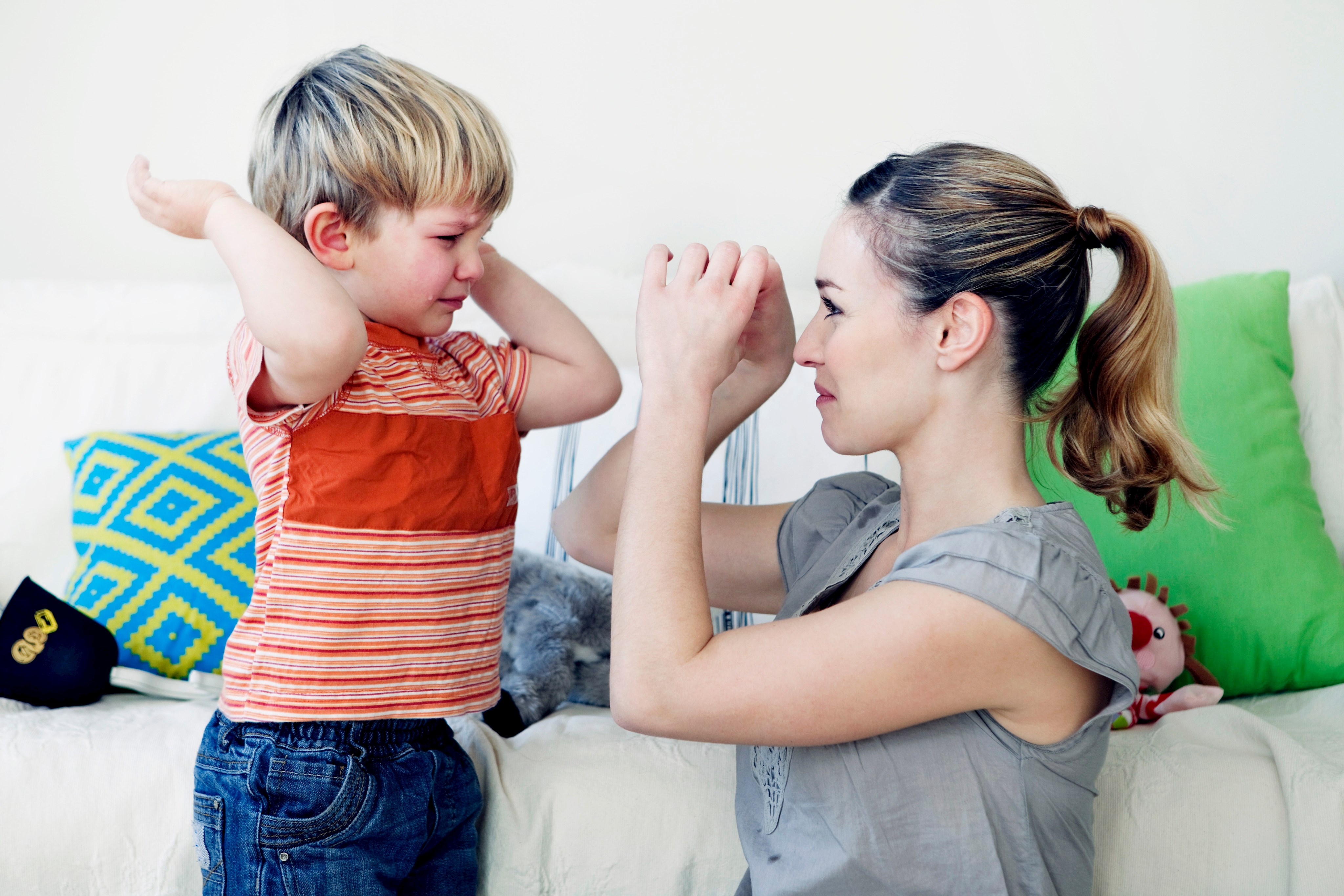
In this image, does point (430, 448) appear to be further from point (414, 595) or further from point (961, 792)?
point (961, 792)

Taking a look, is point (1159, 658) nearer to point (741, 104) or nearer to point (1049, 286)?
point (1049, 286)

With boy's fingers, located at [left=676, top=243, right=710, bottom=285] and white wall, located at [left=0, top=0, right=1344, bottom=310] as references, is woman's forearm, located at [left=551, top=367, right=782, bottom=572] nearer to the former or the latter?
boy's fingers, located at [left=676, top=243, right=710, bottom=285]

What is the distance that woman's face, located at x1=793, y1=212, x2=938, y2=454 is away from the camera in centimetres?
98

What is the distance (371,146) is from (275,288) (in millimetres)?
200

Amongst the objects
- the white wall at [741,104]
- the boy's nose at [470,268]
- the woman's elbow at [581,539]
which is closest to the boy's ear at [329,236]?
the boy's nose at [470,268]

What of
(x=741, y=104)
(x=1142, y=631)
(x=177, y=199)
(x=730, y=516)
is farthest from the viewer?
(x=741, y=104)

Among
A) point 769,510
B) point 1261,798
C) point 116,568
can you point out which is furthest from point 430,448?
point 1261,798

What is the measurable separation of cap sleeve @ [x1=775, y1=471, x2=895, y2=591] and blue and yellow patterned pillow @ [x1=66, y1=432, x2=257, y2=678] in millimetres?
844

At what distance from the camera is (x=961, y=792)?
0.89m

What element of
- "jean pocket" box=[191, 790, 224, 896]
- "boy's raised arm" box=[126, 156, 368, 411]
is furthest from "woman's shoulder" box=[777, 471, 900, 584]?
"jean pocket" box=[191, 790, 224, 896]

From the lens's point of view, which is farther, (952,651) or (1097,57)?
(1097,57)

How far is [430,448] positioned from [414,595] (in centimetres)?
15

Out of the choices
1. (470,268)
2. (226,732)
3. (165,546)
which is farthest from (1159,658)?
(165,546)

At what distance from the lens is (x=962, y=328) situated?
964mm
